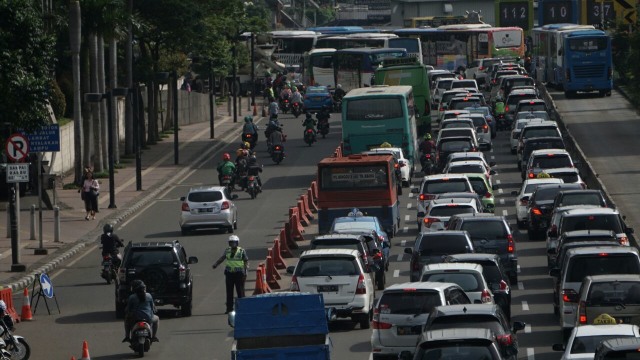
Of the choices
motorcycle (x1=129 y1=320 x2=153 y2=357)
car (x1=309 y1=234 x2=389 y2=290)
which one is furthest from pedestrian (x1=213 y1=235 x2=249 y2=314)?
motorcycle (x1=129 y1=320 x2=153 y2=357)

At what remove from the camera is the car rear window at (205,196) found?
1848 inches

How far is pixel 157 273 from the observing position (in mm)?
32500

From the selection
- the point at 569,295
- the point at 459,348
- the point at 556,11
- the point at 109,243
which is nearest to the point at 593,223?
the point at 569,295

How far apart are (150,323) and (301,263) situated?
345 centimetres

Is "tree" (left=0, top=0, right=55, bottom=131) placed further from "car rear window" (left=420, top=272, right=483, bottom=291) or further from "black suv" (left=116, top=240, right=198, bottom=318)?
"car rear window" (left=420, top=272, right=483, bottom=291)

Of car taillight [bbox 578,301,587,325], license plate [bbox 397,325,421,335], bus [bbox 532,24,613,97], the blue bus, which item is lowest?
license plate [bbox 397,325,421,335]

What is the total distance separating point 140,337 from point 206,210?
18.8 metres

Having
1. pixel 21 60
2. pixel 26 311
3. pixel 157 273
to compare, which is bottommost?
pixel 26 311

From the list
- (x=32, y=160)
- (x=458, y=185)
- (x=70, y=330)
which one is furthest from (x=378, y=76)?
(x=70, y=330)

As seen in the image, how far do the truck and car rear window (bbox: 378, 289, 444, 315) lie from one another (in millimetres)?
2194

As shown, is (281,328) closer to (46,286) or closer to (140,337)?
(140,337)

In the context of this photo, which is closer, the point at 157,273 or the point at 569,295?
the point at 569,295

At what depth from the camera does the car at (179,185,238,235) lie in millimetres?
46781

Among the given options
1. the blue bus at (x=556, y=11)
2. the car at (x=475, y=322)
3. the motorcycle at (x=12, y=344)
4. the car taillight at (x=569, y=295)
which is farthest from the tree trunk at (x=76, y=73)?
the blue bus at (x=556, y=11)
